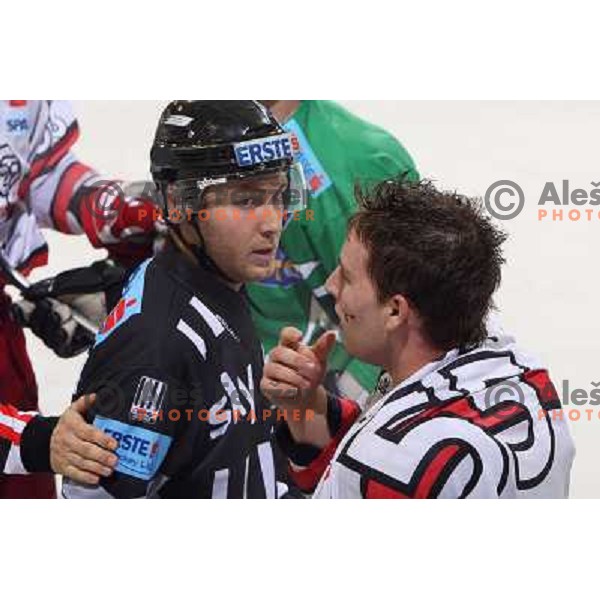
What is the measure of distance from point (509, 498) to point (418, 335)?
1.23ft

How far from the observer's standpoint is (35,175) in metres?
2.65

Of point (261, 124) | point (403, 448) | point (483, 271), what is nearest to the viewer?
point (403, 448)

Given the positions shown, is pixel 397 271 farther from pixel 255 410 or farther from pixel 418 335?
pixel 255 410

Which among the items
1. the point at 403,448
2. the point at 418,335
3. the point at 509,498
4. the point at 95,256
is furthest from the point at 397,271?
the point at 95,256

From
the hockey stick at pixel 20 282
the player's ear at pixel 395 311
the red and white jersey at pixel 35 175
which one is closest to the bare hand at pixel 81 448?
the hockey stick at pixel 20 282

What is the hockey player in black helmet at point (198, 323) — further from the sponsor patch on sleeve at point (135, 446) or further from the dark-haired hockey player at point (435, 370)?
the dark-haired hockey player at point (435, 370)

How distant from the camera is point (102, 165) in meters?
2.60

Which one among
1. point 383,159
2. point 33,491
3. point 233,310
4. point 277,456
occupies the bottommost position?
point 33,491

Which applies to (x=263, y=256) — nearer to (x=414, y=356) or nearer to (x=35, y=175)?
(x=414, y=356)

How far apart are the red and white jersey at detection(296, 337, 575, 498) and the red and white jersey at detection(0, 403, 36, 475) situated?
0.75m

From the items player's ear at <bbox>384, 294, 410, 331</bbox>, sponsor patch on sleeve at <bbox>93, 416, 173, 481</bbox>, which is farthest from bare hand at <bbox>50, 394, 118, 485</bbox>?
player's ear at <bbox>384, 294, 410, 331</bbox>

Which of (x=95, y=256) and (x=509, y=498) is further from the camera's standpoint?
(x=95, y=256)

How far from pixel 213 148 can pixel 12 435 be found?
83cm

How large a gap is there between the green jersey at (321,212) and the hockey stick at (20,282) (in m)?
0.39
